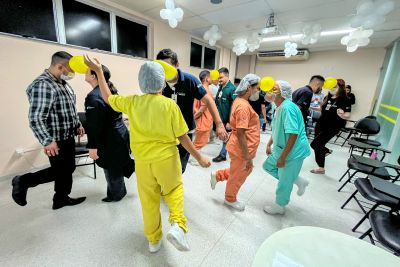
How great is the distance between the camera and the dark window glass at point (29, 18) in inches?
88.2

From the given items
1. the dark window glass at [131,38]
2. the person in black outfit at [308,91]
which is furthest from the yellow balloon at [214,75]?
the dark window glass at [131,38]

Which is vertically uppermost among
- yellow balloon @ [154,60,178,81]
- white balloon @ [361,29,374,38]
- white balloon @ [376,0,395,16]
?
white balloon @ [376,0,395,16]

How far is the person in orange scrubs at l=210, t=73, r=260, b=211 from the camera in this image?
5.26 feet

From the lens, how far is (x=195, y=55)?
17.8 feet

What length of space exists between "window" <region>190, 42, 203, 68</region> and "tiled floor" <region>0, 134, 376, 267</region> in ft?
12.9

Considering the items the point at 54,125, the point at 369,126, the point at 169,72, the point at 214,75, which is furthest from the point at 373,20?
the point at 54,125

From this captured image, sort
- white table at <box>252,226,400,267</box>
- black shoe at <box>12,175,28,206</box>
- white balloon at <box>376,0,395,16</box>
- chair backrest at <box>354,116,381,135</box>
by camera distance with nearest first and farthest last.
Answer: white table at <box>252,226,400,267</box>
black shoe at <box>12,175,28,206</box>
white balloon at <box>376,0,395,16</box>
chair backrest at <box>354,116,381,135</box>

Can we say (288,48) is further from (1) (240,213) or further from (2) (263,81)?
(1) (240,213)

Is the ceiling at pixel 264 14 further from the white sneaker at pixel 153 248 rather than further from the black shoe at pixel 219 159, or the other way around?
the white sneaker at pixel 153 248

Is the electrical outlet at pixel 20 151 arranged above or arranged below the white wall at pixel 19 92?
below

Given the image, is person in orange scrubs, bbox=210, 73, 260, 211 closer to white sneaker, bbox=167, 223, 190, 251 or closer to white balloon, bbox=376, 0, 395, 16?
white sneaker, bbox=167, 223, 190, 251

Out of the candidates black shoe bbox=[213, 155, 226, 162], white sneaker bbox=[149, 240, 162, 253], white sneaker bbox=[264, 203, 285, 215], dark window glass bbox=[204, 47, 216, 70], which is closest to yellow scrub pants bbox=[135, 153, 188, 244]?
white sneaker bbox=[149, 240, 162, 253]

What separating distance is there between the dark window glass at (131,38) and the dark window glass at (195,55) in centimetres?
165

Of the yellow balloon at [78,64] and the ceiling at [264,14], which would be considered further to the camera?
the ceiling at [264,14]
